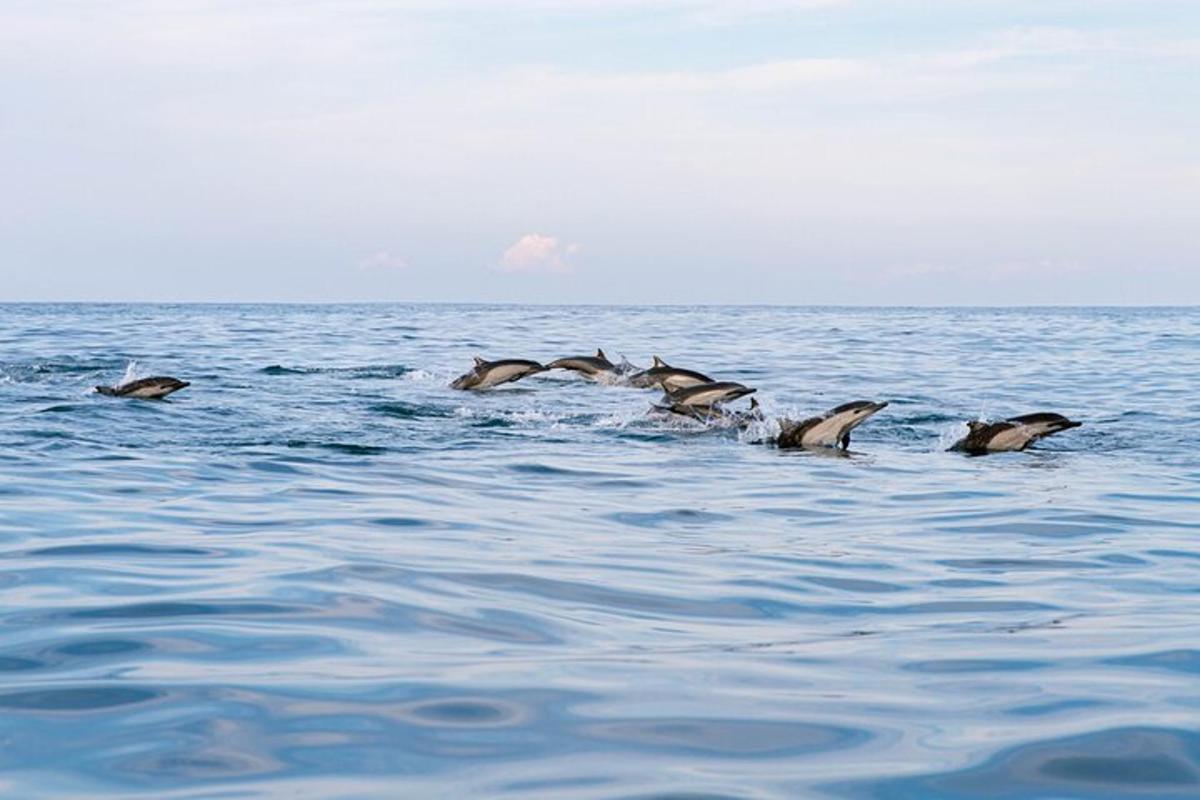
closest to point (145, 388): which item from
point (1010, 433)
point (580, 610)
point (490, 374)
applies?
point (490, 374)

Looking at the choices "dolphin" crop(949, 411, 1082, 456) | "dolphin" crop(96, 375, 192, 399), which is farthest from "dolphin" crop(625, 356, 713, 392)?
"dolphin" crop(96, 375, 192, 399)

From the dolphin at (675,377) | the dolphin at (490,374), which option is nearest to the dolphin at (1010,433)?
the dolphin at (675,377)

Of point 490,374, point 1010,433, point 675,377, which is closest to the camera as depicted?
point 1010,433

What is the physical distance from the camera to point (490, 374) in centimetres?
2356

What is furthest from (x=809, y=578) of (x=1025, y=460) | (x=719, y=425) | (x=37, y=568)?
(x=719, y=425)

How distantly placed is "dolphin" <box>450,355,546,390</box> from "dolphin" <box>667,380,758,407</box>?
5226mm

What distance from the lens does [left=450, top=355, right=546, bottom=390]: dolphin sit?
76.9 ft

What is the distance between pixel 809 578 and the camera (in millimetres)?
8914

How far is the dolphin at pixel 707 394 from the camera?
18.7m

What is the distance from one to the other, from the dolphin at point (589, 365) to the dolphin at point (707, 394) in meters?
6.68

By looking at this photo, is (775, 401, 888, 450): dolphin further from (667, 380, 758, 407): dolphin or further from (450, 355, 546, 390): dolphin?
(450, 355, 546, 390): dolphin

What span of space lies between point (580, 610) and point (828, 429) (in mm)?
9203

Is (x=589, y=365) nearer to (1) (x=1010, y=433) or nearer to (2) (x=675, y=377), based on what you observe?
(2) (x=675, y=377)

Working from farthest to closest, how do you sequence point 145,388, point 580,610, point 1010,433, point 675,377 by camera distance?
point 675,377, point 145,388, point 1010,433, point 580,610
